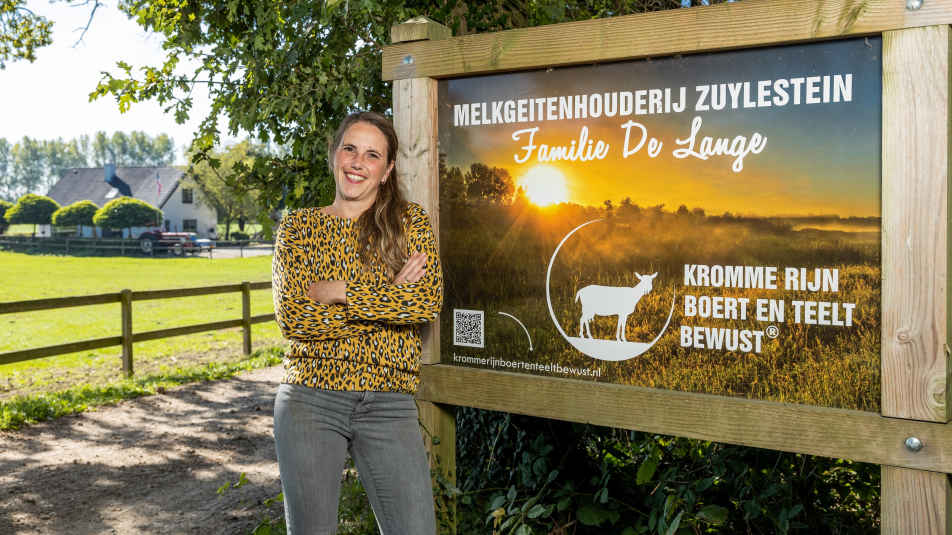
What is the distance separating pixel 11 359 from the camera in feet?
24.7

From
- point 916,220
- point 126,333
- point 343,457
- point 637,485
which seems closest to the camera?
point 916,220

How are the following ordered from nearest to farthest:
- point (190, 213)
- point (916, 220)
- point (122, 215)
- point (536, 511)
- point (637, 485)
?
point (916, 220)
point (536, 511)
point (637, 485)
point (122, 215)
point (190, 213)

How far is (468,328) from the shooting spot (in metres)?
2.91

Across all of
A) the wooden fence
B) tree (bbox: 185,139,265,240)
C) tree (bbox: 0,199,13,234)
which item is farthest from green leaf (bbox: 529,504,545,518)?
tree (bbox: 0,199,13,234)

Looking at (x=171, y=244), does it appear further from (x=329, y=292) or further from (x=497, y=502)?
(x=329, y=292)

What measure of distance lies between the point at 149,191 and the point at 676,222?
81.0 m

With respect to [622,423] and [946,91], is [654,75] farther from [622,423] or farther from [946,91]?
[622,423]

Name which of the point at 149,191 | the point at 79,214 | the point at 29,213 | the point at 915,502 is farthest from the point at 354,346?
the point at 149,191

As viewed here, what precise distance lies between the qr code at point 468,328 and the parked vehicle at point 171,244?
47738 millimetres

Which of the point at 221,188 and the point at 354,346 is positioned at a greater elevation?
the point at 221,188

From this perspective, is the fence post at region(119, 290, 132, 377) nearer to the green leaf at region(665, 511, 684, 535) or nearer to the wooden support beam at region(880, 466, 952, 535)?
the green leaf at region(665, 511, 684, 535)

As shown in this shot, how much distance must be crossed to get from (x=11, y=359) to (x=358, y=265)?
657 centimetres

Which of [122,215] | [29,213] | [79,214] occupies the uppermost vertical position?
[29,213]

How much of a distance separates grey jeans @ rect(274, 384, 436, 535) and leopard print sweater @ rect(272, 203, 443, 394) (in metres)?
0.06
